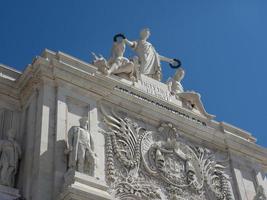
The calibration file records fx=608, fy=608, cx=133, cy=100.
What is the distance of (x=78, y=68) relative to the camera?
1358 centimetres

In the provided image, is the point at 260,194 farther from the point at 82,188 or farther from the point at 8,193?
the point at 8,193

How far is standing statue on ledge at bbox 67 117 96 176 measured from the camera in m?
11.4

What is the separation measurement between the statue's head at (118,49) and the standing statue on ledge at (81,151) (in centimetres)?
397

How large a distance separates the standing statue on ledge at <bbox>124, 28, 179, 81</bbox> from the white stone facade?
67 cm

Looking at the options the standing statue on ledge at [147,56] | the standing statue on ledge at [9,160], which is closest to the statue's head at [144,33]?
the standing statue on ledge at [147,56]

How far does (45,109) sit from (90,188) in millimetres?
2253

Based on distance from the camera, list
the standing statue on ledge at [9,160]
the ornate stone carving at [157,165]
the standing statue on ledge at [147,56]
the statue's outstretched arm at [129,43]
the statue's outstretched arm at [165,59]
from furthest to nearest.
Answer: the statue's outstretched arm at [165,59], the statue's outstretched arm at [129,43], the standing statue on ledge at [147,56], the ornate stone carving at [157,165], the standing statue on ledge at [9,160]

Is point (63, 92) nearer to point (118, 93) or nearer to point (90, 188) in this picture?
point (118, 93)

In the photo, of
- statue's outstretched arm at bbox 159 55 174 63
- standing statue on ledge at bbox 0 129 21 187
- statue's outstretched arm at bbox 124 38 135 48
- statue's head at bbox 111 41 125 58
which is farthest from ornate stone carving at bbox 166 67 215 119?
standing statue on ledge at bbox 0 129 21 187

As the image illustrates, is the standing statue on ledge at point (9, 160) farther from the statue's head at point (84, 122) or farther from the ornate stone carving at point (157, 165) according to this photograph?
the ornate stone carving at point (157, 165)

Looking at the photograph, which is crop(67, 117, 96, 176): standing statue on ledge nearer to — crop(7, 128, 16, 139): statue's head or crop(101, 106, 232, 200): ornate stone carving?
crop(101, 106, 232, 200): ornate stone carving

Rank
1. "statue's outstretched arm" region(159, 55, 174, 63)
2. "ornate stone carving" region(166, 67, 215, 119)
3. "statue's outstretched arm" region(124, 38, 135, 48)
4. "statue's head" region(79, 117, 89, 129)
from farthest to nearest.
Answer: "statue's outstretched arm" region(159, 55, 174, 63), "statue's outstretched arm" region(124, 38, 135, 48), "ornate stone carving" region(166, 67, 215, 119), "statue's head" region(79, 117, 89, 129)

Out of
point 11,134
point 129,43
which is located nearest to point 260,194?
point 129,43

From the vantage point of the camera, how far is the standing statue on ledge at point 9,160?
11.6 m
